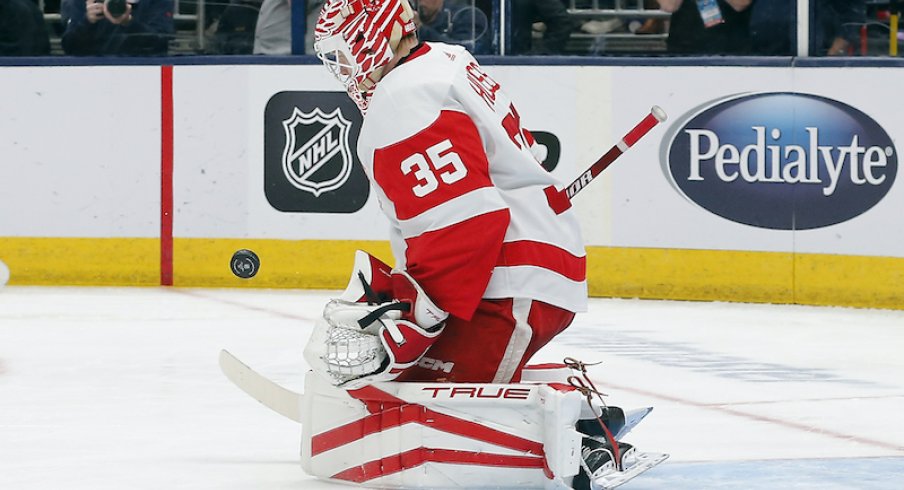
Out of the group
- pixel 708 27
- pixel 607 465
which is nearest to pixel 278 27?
pixel 708 27

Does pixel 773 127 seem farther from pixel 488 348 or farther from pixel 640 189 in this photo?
pixel 488 348

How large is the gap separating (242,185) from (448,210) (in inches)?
→ 158

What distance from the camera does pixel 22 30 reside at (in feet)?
22.6

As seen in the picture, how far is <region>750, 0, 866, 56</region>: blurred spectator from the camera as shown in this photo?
6.16m

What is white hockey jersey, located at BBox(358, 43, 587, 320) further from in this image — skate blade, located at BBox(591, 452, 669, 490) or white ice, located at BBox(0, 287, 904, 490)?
white ice, located at BBox(0, 287, 904, 490)

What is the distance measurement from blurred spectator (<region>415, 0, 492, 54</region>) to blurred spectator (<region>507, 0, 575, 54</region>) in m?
0.12

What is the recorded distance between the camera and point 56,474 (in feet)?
10.1

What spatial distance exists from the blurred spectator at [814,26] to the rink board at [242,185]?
0.69 ft

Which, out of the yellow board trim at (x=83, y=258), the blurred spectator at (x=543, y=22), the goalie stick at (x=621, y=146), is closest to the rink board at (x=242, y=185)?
the yellow board trim at (x=83, y=258)

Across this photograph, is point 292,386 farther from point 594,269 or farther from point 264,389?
point 594,269

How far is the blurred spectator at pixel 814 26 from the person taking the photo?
20.2ft

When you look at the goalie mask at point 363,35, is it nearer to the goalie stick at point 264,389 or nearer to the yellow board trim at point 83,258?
the goalie stick at point 264,389

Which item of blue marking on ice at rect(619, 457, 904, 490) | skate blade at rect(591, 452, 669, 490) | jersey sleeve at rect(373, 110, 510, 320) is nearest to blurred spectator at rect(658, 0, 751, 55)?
blue marking on ice at rect(619, 457, 904, 490)

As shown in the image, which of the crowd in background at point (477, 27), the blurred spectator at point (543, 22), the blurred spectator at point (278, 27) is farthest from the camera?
the blurred spectator at point (278, 27)
